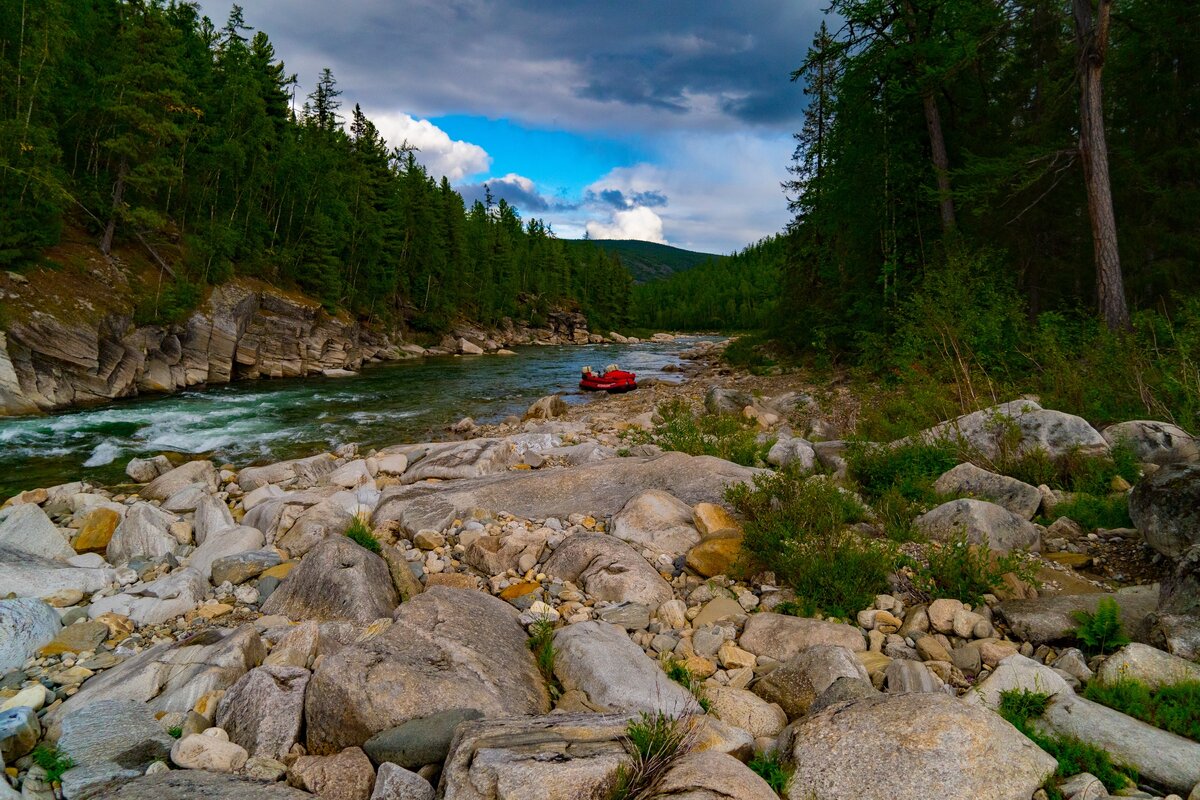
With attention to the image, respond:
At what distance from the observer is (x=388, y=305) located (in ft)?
164

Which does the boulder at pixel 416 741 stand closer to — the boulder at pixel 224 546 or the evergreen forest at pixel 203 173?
the boulder at pixel 224 546

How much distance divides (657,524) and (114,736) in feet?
15.7

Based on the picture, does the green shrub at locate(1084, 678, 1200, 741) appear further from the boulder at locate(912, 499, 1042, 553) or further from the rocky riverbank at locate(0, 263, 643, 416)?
the rocky riverbank at locate(0, 263, 643, 416)

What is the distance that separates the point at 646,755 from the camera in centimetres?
246

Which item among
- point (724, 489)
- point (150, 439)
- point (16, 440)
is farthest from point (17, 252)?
point (724, 489)

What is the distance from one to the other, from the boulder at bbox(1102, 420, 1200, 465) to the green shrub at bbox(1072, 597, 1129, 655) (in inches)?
160

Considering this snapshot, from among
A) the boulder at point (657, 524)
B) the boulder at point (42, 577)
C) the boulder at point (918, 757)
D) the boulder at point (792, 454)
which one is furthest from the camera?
the boulder at point (792, 454)

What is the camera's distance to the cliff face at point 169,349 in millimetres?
18422

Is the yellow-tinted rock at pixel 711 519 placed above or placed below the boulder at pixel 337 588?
above

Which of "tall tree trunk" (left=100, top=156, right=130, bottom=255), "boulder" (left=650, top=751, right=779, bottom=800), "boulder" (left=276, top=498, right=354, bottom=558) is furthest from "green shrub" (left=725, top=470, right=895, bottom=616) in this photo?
"tall tree trunk" (left=100, top=156, right=130, bottom=255)

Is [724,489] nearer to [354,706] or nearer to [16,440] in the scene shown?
[354,706]

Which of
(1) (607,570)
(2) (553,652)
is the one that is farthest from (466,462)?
(2) (553,652)

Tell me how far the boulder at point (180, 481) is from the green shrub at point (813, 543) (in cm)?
932

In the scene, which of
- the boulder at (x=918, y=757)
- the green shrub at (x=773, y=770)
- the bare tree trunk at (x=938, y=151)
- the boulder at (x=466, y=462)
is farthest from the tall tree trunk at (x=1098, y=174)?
the green shrub at (x=773, y=770)
